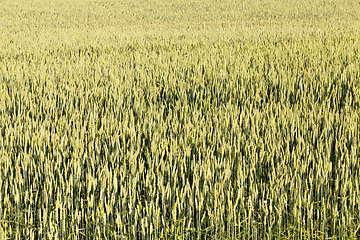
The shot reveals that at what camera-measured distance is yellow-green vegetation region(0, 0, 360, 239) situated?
1651 mm

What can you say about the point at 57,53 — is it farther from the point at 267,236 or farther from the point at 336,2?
the point at 336,2

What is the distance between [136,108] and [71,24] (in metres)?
9.31

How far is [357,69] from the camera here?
3.95 meters

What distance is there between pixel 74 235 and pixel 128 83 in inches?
89.9

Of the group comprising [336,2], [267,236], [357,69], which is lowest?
[267,236]

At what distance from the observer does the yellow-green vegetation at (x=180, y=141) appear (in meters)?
1.65

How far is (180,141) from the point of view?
2.21 m

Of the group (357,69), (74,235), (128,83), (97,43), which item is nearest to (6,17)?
(97,43)

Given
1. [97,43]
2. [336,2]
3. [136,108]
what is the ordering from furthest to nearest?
[336,2]
[97,43]
[136,108]

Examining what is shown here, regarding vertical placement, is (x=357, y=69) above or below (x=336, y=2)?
below

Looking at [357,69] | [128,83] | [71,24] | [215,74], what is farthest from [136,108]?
[71,24]

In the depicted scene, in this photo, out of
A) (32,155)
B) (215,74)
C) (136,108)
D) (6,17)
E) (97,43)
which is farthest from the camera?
(6,17)

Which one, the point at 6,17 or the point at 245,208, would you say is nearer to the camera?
the point at 245,208

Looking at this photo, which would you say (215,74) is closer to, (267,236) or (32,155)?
(32,155)
